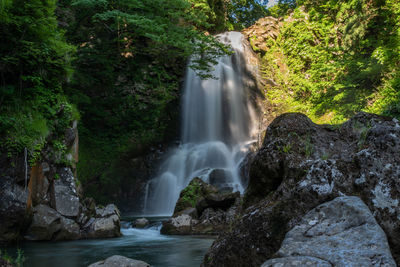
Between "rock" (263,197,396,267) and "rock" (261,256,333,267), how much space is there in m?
0.01

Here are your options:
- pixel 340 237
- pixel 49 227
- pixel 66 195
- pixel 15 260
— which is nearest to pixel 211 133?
pixel 66 195

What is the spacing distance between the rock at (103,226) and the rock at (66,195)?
51cm

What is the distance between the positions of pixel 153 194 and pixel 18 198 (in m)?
8.09

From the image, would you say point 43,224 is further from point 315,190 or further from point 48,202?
point 315,190

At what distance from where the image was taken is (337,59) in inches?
510

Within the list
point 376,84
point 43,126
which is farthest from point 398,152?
point 376,84

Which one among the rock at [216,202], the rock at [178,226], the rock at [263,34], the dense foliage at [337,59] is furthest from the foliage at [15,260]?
the rock at [263,34]

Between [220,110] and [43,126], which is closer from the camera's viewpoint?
[43,126]

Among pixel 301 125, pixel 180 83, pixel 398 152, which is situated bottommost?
pixel 398 152

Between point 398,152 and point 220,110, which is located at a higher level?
point 220,110

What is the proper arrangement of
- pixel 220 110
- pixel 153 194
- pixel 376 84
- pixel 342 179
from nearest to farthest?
→ pixel 342 179, pixel 376 84, pixel 153 194, pixel 220 110

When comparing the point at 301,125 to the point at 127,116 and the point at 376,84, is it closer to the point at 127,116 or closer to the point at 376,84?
the point at 376,84

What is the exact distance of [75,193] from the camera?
8266 millimetres

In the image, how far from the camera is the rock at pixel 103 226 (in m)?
8.02
